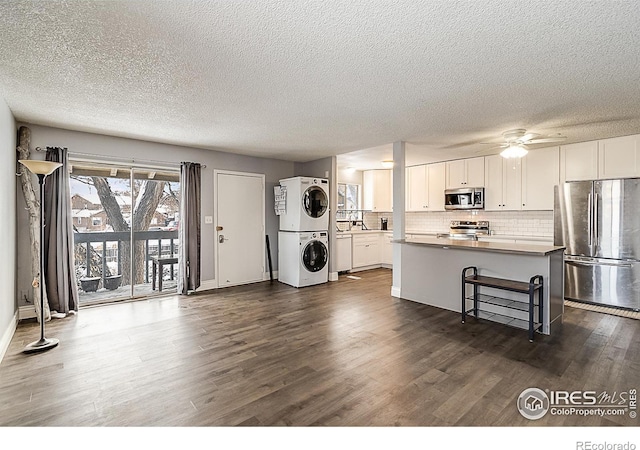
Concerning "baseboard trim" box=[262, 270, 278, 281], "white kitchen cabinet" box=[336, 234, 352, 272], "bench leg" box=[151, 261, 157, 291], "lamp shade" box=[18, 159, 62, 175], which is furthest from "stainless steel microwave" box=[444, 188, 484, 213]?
"lamp shade" box=[18, 159, 62, 175]

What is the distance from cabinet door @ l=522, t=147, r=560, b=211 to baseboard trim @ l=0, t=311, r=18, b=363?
23.4 ft

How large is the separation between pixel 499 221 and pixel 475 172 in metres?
1.08

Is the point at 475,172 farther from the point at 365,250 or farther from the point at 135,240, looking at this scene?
the point at 135,240

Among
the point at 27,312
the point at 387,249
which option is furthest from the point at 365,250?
the point at 27,312

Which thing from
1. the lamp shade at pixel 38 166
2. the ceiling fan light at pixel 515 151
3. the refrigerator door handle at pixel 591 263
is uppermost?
the ceiling fan light at pixel 515 151

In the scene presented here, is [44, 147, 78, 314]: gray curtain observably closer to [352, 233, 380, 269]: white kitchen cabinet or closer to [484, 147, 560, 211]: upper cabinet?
[352, 233, 380, 269]: white kitchen cabinet

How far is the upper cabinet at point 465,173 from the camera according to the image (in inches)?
241

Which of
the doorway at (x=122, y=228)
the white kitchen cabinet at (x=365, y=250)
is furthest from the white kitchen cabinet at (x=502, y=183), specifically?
the doorway at (x=122, y=228)

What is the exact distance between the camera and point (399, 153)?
4914 mm

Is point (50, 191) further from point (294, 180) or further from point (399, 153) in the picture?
point (399, 153)

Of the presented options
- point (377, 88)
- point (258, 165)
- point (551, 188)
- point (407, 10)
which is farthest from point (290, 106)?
point (551, 188)

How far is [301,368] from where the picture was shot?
8.75 ft

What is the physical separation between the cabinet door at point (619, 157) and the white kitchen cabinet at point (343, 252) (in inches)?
172

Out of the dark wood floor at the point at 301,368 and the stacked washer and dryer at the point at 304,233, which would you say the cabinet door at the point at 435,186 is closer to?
the stacked washer and dryer at the point at 304,233
